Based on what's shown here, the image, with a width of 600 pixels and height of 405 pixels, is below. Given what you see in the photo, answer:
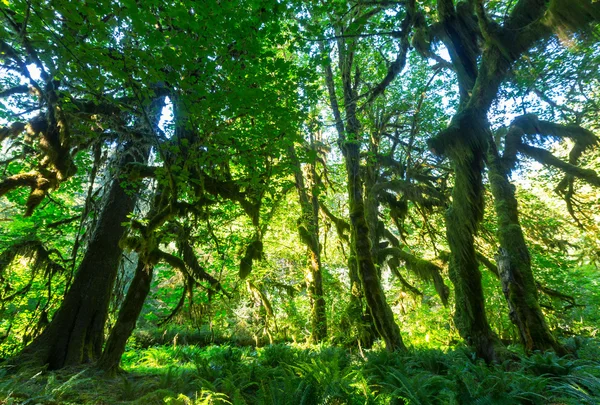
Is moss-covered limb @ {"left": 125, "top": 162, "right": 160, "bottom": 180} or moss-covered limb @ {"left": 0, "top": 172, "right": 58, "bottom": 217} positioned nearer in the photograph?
moss-covered limb @ {"left": 0, "top": 172, "right": 58, "bottom": 217}

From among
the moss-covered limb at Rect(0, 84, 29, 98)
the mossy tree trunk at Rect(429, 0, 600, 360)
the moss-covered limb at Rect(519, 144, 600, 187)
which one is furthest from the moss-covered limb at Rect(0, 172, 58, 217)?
the moss-covered limb at Rect(519, 144, 600, 187)

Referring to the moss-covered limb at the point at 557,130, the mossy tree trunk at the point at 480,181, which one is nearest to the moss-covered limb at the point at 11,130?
the mossy tree trunk at the point at 480,181

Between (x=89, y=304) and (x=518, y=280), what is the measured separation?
7.78 meters

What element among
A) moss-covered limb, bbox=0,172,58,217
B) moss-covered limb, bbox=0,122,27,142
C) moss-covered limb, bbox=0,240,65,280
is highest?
moss-covered limb, bbox=0,122,27,142

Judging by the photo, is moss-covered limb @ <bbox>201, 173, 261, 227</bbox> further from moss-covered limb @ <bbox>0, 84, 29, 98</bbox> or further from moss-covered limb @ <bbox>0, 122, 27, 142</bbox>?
moss-covered limb @ <bbox>0, 84, 29, 98</bbox>

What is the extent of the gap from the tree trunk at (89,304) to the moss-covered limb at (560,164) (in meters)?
8.03

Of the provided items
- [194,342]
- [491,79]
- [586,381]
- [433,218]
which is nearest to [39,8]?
[491,79]

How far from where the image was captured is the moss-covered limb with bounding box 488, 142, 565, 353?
489 centimetres

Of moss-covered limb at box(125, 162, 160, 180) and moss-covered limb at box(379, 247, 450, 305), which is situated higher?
moss-covered limb at box(125, 162, 160, 180)

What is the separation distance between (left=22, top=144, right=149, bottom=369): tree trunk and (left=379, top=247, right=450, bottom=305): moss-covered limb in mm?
6667

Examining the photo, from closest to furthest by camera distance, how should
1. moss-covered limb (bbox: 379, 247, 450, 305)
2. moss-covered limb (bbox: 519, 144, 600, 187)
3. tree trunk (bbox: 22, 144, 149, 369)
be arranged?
1. tree trunk (bbox: 22, 144, 149, 369)
2. moss-covered limb (bbox: 519, 144, 600, 187)
3. moss-covered limb (bbox: 379, 247, 450, 305)

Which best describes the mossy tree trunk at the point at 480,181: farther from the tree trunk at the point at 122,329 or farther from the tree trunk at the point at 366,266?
the tree trunk at the point at 122,329

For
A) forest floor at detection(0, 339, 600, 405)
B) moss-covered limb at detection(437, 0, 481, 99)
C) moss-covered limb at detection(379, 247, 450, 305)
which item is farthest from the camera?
moss-covered limb at detection(379, 247, 450, 305)

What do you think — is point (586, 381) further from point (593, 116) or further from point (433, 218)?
point (433, 218)
